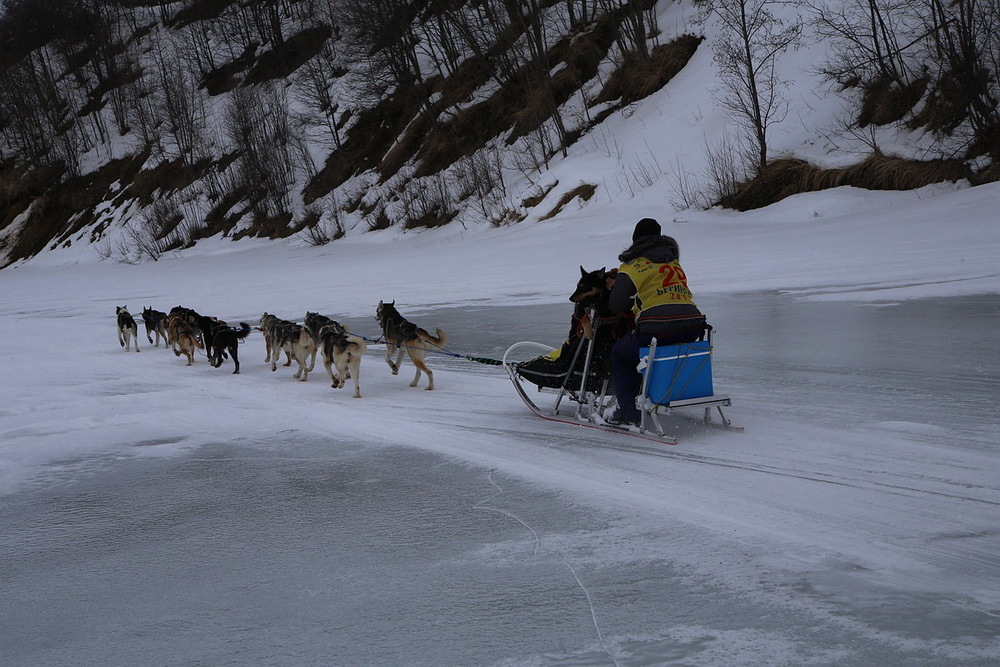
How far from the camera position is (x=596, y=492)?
487cm

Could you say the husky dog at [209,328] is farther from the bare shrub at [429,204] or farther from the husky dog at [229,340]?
the bare shrub at [429,204]

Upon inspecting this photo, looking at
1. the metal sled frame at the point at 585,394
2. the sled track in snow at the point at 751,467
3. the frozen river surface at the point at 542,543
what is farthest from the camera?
the metal sled frame at the point at 585,394

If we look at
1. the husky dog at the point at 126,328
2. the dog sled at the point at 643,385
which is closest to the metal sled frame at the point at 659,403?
the dog sled at the point at 643,385

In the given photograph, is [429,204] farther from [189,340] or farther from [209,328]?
[209,328]

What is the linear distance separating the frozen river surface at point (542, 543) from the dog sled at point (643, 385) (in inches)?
9.8

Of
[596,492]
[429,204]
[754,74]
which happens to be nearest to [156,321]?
[596,492]

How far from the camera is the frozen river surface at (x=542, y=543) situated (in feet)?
10.5

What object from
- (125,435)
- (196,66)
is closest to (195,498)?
(125,435)

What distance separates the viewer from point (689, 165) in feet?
84.8

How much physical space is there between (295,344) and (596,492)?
5.98 metres

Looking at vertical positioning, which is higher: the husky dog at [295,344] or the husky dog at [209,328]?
the husky dog at [209,328]

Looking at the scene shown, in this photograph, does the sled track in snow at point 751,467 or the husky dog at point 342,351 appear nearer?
the sled track in snow at point 751,467

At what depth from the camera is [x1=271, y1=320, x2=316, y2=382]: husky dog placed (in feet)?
32.4

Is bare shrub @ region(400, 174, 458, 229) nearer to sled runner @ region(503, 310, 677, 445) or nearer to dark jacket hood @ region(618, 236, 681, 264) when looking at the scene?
sled runner @ region(503, 310, 677, 445)
